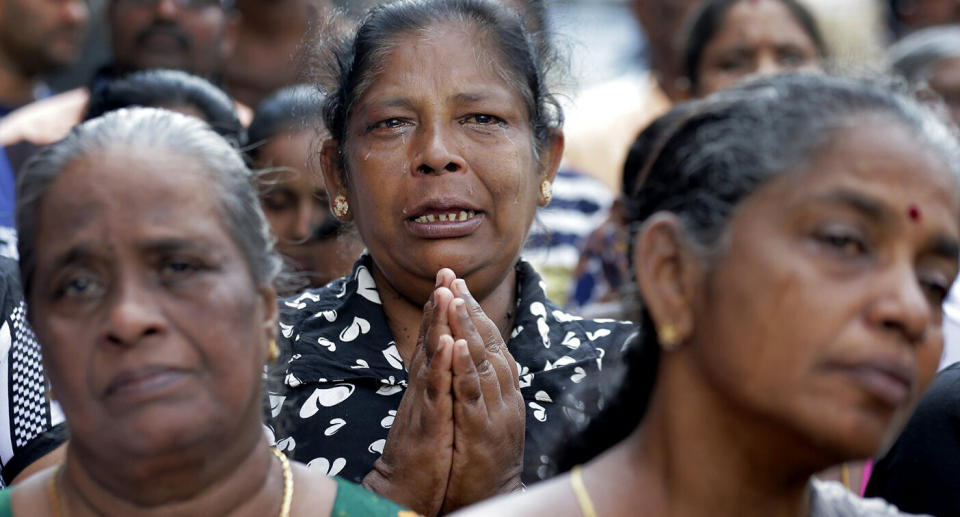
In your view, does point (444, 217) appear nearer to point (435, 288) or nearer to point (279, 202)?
point (435, 288)

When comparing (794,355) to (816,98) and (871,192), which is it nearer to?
(871,192)

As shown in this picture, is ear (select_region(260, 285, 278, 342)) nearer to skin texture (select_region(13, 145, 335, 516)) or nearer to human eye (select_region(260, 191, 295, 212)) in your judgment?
skin texture (select_region(13, 145, 335, 516))

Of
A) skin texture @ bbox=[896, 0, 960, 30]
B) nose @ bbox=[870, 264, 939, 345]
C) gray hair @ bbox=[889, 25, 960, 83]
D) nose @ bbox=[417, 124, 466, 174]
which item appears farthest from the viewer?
skin texture @ bbox=[896, 0, 960, 30]

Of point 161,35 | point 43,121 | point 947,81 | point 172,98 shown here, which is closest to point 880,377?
point 172,98

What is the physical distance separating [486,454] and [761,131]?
3.21ft

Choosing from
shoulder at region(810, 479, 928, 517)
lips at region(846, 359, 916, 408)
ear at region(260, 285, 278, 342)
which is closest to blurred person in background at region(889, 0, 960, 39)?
shoulder at region(810, 479, 928, 517)

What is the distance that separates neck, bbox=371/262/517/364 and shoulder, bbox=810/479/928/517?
1.06m

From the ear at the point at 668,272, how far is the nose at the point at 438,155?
94 centimetres

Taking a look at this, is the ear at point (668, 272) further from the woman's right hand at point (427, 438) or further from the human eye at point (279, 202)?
the human eye at point (279, 202)

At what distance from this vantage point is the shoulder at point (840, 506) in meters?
2.15

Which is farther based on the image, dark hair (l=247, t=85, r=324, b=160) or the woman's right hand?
dark hair (l=247, t=85, r=324, b=160)

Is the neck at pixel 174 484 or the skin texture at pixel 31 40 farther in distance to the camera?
the skin texture at pixel 31 40

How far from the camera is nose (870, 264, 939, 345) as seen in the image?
1846mm

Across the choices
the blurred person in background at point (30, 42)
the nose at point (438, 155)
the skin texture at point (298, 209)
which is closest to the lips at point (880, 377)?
the nose at point (438, 155)
